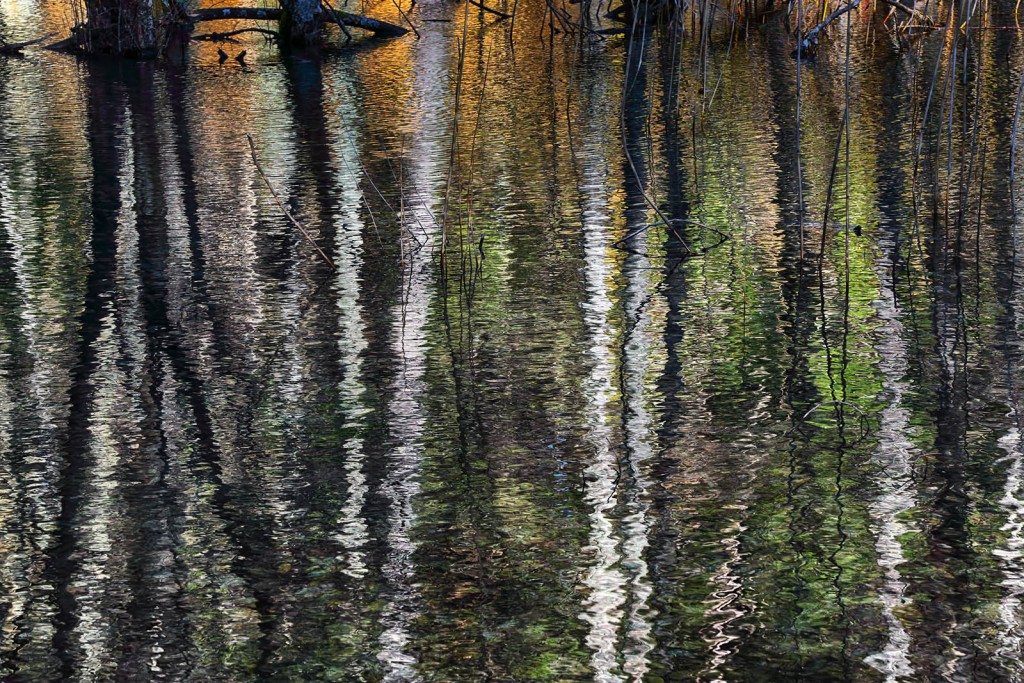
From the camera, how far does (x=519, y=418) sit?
3.74m

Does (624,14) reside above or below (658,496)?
above

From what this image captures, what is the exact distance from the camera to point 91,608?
9.04 ft

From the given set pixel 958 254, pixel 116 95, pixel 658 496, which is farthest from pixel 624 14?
pixel 658 496

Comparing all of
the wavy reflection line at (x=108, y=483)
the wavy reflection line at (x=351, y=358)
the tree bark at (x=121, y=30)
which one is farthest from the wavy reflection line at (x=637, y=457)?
the tree bark at (x=121, y=30)

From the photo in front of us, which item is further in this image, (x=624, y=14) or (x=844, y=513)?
(x=624, y=14)

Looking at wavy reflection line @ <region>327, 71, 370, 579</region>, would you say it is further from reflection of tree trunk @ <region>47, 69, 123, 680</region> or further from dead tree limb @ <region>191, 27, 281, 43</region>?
dead tree limb @ <region>191, 27, 281, 43</region>

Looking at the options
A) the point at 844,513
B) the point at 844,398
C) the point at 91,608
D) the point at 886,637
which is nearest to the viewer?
the point at 886,637

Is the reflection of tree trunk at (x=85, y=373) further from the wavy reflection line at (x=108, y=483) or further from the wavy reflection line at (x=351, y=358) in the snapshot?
the wavy reflection line at (x=351, y=358)

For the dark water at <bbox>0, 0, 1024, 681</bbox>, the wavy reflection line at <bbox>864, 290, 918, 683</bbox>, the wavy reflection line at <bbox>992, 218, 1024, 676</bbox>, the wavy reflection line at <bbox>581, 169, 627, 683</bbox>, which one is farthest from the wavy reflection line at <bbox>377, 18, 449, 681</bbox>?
the wavy reflection line at <bbox>992, 218, 1024, 676</bbox>

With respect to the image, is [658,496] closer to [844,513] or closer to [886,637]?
[844,513]

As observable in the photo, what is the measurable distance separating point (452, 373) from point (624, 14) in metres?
11.0

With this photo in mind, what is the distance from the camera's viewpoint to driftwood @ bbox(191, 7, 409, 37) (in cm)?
1324

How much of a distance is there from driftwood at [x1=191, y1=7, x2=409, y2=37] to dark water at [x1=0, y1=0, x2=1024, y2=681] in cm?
604

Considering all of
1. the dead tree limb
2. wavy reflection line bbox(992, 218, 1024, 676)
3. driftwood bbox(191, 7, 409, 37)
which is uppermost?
driftwood bbox(191, 7, 409, 37)
